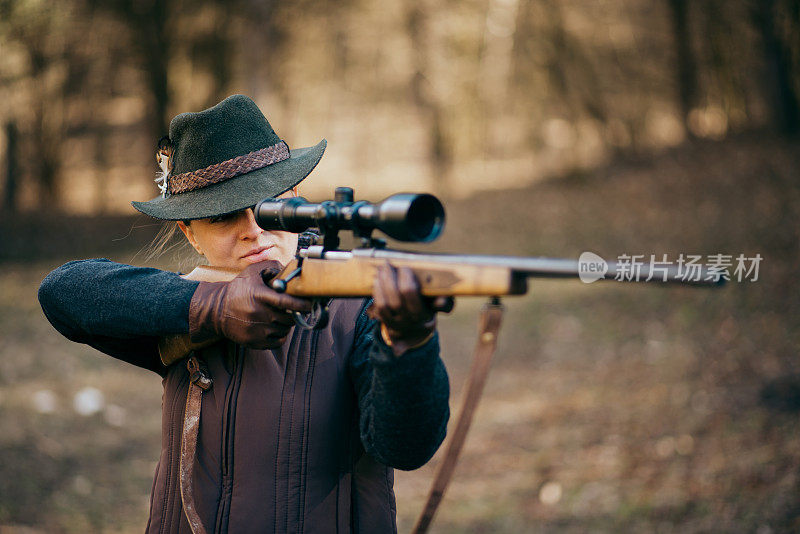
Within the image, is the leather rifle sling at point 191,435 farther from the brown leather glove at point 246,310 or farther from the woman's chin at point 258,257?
the woman's chin at point 258,257

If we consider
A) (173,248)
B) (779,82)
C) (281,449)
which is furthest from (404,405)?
(779,82)

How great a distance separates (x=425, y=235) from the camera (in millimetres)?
1743

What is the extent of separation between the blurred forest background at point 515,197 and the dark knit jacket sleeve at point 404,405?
3.90 feet

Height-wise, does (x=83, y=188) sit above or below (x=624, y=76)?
below

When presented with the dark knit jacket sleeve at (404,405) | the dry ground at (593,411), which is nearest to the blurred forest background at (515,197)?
the dry ground at (593,411)

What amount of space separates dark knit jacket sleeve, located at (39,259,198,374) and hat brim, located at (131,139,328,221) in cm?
20

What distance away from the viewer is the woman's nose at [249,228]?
84.4 inches

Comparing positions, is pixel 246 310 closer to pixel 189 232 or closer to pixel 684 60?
pixel 189 232

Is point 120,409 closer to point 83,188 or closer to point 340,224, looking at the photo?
point 340,224

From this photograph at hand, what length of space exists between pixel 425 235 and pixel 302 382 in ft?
2.01

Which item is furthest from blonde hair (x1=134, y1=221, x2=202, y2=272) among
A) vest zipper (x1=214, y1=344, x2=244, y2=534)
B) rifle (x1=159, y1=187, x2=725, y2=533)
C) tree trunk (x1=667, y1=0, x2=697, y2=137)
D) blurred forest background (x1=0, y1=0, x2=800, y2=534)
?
tree trunk (x1=667, y1=0, x2=697, y2=137)

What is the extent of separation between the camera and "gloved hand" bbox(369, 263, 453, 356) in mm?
1649

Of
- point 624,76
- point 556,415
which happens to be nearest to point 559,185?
point 624,76

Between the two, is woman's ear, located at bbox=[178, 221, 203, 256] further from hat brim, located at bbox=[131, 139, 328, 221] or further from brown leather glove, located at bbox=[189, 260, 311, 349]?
brown leather glove, located at bbox=[189, 260, 311, 349]
